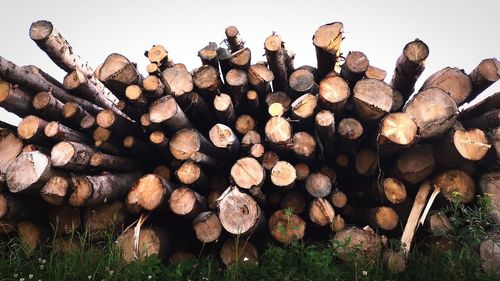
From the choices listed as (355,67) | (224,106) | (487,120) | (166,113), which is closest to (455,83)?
(487,120)

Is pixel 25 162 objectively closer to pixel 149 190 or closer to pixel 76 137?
pixel 76 137

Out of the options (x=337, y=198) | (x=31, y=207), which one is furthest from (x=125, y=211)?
(x=337, y=198)

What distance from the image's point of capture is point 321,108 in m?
3.03

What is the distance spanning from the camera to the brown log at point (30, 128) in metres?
2.94

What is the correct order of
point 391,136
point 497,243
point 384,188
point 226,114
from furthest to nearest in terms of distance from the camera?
point 226,114, point 384,188, point 391,136, point 497,243

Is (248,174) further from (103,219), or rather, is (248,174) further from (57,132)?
(57,132)

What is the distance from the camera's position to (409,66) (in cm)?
296

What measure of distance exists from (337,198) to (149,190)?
1.53 meters

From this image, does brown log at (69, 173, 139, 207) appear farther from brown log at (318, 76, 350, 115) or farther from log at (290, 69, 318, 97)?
brown log at (318, 76, 350, 115)

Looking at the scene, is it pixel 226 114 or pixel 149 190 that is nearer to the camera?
pixel 149 190

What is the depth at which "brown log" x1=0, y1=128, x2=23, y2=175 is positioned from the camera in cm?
304

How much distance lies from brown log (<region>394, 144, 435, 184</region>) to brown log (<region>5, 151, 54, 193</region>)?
2643 mm

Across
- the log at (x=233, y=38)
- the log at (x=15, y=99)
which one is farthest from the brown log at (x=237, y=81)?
the log at (x=15, y=99)

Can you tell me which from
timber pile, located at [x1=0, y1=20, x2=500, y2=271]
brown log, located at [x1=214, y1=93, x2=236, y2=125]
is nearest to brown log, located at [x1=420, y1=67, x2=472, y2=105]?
timber pile, located at [x1=0, y1=20, x2=500, y2=271]
